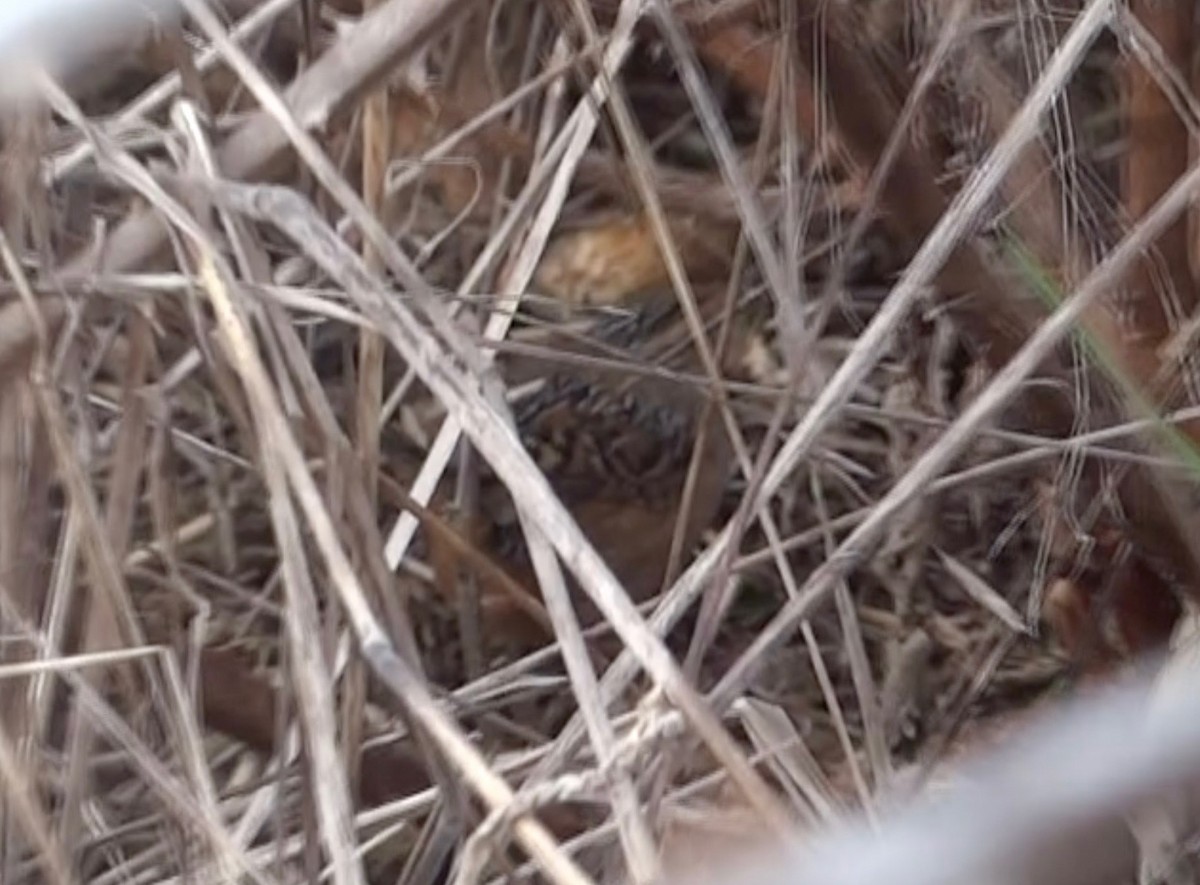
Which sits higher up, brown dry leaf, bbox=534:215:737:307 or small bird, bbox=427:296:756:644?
brown dry leaf, bbox=534:215:737:307

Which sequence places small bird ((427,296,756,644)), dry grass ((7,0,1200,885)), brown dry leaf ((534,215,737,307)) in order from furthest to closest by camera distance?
brown dry leaf ((534,215,737,307)) → small bird ((427,296,756,644)) → dry grass ((7,0,1200,885))

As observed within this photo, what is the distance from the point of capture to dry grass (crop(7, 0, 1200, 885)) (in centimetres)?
69

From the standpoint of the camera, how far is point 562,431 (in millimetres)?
1425

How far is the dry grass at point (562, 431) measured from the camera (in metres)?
0.69

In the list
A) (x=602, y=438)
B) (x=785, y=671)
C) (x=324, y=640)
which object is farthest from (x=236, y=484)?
(x=324, y=640)

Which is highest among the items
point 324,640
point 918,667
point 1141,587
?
point 324,640

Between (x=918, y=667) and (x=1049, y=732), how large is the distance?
799 mm

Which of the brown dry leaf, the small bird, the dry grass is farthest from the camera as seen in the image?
the brown dry leaf

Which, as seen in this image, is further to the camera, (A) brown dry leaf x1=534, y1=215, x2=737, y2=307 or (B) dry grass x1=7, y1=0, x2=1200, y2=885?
(A) brown dry leaf x1=534, y1=215, x2=737, y2=307

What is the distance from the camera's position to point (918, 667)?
1309 mm

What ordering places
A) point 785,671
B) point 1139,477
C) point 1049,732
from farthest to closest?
point 785,671
point 1139,477
point 1049,732

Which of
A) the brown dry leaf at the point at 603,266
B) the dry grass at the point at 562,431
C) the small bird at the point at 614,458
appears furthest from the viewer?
the brown dry leaf at the point at 603,266

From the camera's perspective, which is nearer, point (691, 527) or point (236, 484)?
point (691, 527)

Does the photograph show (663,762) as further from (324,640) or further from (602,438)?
(602,438)
